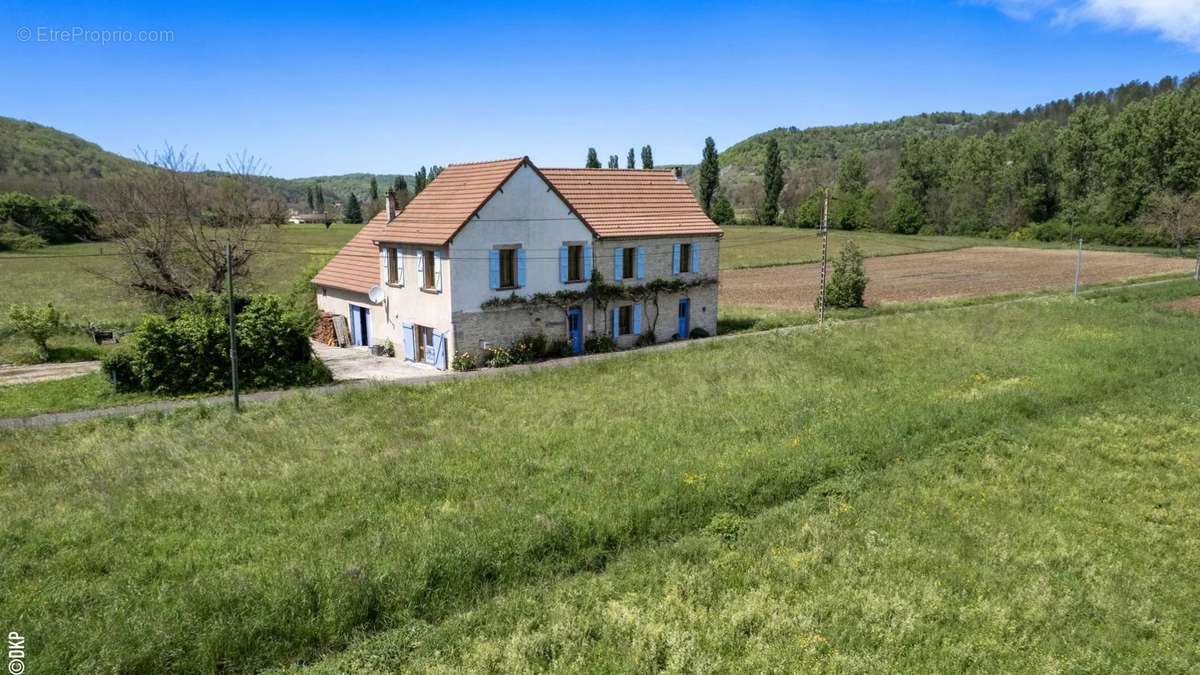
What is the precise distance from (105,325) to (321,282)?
8.98 meters

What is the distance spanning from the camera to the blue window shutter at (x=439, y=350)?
81.3ft

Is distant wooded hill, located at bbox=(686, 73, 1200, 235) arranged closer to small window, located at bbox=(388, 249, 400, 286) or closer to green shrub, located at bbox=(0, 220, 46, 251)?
small window, located at bbox=(388, 249, 400, 286)

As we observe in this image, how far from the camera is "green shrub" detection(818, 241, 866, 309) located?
38906mm

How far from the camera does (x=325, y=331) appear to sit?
30.4 meters

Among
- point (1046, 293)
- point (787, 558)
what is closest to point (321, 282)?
point (787, 558)

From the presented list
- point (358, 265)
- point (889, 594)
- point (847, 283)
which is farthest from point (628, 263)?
point (889, 594)

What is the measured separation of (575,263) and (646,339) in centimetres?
450

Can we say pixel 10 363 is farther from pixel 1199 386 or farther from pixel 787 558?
pixel 1199 386

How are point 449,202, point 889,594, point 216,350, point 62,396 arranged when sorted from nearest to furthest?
1. point 889,594
2. point 62,396
3. point 216,350
4. point 449,202

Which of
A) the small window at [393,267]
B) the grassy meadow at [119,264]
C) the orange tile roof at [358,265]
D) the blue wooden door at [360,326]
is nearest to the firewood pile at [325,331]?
the blue wooden door at [360,326]

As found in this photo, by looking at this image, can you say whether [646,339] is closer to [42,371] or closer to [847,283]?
[847,283]

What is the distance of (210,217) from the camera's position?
3120 centimetres

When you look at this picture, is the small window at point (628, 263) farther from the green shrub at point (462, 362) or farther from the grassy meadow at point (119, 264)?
the grassy meadow at point (119, 264)

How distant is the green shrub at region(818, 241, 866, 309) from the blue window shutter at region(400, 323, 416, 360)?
77.2 feet
